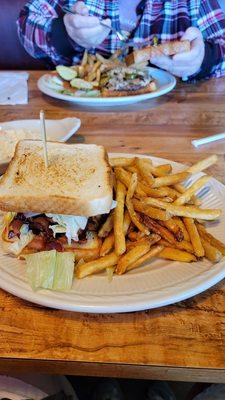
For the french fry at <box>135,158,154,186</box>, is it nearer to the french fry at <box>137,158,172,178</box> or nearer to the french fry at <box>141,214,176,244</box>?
the french fry at <box>137,158,172,178</box>

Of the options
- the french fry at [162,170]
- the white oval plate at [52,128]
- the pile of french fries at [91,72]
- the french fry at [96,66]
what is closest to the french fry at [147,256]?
the french fry at [162,170]

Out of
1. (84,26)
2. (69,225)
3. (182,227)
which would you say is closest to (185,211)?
(182,227)

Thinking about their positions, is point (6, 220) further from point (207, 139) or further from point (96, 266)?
point (207, 139)

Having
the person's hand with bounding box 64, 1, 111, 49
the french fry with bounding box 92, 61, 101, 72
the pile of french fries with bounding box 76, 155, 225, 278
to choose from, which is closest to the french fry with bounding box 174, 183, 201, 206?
the pile of french fries with bounding box 76, 155, 225, 278

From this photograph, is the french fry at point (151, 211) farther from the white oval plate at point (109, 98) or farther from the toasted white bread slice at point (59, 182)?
the white oval plate at point (109, 98)

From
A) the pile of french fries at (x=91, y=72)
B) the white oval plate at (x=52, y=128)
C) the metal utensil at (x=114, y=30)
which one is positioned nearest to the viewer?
the white oval plate at (x=52, y=128)

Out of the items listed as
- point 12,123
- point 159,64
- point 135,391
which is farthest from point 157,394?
point 159,64

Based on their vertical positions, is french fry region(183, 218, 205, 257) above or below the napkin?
above
